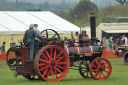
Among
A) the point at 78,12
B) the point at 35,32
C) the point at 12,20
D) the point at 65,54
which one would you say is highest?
the point at 78,12

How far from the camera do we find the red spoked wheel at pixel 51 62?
990cm

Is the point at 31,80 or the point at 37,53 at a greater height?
the point at 37,53

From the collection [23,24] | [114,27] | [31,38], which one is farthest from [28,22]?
[31,38]

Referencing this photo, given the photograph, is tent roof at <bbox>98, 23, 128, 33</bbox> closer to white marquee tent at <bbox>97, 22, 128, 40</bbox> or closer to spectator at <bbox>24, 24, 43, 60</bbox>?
white marquee tent at <bbox>97, 22, 128, 40</bbox>

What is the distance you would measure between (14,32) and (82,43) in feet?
49.6

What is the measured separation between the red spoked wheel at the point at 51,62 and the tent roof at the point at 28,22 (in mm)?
15755

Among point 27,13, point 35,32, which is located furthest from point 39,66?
point 27,13

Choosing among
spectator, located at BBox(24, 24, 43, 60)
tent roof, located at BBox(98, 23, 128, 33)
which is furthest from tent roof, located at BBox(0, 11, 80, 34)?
spectator, located at BBox(24, 24, 43, 60)

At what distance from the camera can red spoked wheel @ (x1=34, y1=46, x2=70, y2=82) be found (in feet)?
32.5

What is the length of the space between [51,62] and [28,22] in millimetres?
18586

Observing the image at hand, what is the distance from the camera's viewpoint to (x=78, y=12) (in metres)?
87.3

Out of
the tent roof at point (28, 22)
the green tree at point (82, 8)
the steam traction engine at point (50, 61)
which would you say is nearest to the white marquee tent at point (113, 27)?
the tent roof at point (28, 22)

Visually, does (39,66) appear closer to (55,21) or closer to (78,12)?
(55,21)

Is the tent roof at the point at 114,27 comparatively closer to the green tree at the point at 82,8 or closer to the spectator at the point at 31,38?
the spectator at the point at 31,38
